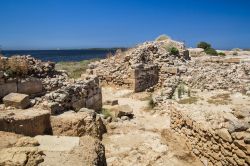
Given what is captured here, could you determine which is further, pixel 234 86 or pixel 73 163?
pixel 234 86

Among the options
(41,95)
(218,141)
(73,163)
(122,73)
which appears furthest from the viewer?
(122,73)

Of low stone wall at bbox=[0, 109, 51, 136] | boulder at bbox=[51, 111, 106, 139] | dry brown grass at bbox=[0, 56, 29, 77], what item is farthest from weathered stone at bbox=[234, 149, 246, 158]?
dry brown grass at bbox=[0, 56, 29, 77]

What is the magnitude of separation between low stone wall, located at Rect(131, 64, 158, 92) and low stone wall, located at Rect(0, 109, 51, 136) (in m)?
10.2

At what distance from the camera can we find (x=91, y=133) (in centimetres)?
780

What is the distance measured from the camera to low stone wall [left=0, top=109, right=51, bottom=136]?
6.66 m

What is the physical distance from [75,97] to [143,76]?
797 centimetres

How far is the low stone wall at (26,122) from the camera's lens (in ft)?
21.8

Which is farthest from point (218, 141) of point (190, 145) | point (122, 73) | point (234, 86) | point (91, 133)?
point (122, 73)

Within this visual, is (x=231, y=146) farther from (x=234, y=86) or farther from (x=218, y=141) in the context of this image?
(x=234, y=86)

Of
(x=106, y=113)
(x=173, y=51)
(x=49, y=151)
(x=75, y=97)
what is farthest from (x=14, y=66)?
(x=173, y=51)

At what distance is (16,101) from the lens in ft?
26.9

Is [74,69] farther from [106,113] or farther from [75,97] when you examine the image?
[75,97]

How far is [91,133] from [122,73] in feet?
34.1

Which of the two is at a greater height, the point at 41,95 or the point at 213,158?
the point at 41,95
